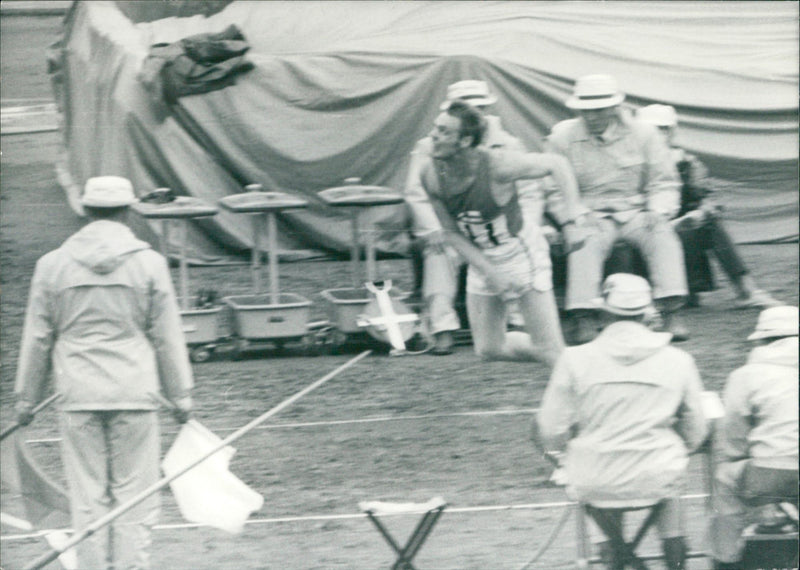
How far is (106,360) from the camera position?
4.91 metres

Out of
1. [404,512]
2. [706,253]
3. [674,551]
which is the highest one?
[706,253]

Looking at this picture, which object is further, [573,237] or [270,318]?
[270,318]

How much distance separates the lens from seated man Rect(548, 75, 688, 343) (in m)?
6.04

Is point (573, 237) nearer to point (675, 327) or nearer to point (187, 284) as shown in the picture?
point (675, 327)

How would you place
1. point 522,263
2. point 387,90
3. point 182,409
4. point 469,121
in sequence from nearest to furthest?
point 182,409, point 469,121, point 522,263, point 387,90

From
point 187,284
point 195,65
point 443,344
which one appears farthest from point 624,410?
point 195,65

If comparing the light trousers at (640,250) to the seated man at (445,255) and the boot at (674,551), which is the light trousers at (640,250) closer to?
the seated man at (445,255)

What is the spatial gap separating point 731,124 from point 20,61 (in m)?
3.12

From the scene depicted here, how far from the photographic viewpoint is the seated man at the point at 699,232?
21.0 feet

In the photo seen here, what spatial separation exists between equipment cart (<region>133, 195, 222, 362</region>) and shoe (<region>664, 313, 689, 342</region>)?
195 centimetres

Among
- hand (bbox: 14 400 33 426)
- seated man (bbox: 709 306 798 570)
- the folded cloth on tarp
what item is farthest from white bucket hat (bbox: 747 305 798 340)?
the folded cloth on tarp

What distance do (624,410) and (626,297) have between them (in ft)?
1.15

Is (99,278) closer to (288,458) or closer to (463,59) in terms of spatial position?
(288,458)

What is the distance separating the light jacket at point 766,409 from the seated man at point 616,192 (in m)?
1.38
